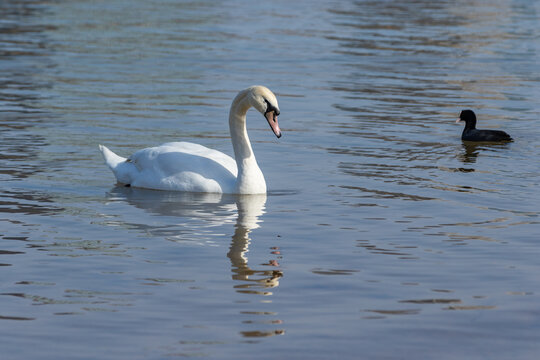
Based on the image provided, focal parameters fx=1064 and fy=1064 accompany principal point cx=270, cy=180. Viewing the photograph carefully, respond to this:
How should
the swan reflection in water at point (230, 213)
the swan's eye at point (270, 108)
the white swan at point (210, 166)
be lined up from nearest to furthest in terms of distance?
the swan reflection in water at point (230, 213) → the swan's eye at point (270, 108) → the white swan at point (210, 166)

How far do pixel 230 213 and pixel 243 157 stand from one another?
46.5 inches

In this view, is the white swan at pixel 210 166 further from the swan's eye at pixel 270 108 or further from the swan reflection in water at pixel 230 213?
the swan reflection in water at pixel 230 213

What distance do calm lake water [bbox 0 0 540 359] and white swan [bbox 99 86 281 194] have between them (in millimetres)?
174

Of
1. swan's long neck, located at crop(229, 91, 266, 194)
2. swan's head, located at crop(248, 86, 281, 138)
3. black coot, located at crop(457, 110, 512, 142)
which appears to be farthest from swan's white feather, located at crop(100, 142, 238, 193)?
black coot, located at crop(457, 110, 512, 142)

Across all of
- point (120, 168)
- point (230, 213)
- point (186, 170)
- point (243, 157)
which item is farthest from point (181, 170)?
point (230, 213)

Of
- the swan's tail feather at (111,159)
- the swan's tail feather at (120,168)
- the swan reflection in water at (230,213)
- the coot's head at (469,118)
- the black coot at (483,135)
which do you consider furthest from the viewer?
the coot's head at (469,118)

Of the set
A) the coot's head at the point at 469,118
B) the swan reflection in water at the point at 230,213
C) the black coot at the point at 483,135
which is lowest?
the swan reflection in water at the point at 230,213

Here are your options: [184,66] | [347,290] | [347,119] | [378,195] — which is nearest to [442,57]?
[184,66]

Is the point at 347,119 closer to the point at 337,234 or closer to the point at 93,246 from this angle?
the point at 337,234

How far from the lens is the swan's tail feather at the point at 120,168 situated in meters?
12.5

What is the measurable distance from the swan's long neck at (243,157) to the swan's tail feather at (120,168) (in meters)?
1.27

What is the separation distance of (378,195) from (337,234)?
201 cm

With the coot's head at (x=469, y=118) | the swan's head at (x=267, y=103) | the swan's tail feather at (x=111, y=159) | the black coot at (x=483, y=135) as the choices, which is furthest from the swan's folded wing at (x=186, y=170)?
the coot's head at (x=469, y=118)

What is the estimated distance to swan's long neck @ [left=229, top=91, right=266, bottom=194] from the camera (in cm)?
1194
